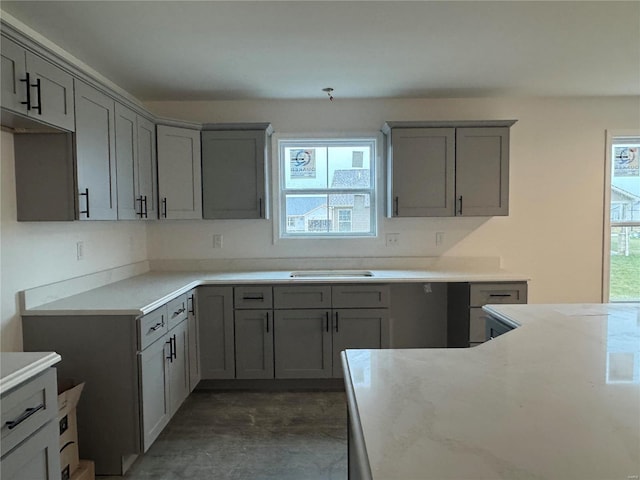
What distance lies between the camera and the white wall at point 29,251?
6.75 ft

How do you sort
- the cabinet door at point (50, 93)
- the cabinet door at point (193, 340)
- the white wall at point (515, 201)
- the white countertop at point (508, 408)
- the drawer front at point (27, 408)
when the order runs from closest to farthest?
the white countertop at point (508, 408) < the drawer front at point (27, 408) < the cabinet door at point (50, 93) < the cabinet door at point (193, 340) < the white wall at point (515, 201)

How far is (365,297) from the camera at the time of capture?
125 inches

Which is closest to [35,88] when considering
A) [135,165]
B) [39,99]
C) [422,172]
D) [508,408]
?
[39,99]


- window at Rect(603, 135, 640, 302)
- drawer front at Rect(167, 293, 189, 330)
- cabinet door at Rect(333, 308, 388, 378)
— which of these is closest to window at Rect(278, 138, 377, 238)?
cabinet door at Rect(333, 308, 388, 378)

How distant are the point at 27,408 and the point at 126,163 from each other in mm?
1831

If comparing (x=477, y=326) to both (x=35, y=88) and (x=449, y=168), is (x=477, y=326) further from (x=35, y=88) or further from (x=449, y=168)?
(x=35, y=88)

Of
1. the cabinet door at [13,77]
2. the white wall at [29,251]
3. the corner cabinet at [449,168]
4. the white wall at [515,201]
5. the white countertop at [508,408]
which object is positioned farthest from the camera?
the white wall at [515,201]

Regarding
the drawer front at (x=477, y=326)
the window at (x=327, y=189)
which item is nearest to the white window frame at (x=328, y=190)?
the window at (x=327, y=189)

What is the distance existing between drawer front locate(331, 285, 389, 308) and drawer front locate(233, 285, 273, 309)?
0.53 meters

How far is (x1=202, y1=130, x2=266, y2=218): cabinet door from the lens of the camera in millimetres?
3389

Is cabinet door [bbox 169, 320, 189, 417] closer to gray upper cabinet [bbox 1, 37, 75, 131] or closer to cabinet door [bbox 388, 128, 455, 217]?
gray upper cabinet [bbox 1, 37, 75, 131]

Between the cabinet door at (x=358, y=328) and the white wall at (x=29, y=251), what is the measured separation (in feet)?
6.04

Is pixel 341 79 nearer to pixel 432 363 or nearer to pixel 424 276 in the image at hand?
pixel 424 276

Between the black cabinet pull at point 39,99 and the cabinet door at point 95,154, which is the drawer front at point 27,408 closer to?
the cabinet door at point 95,154
